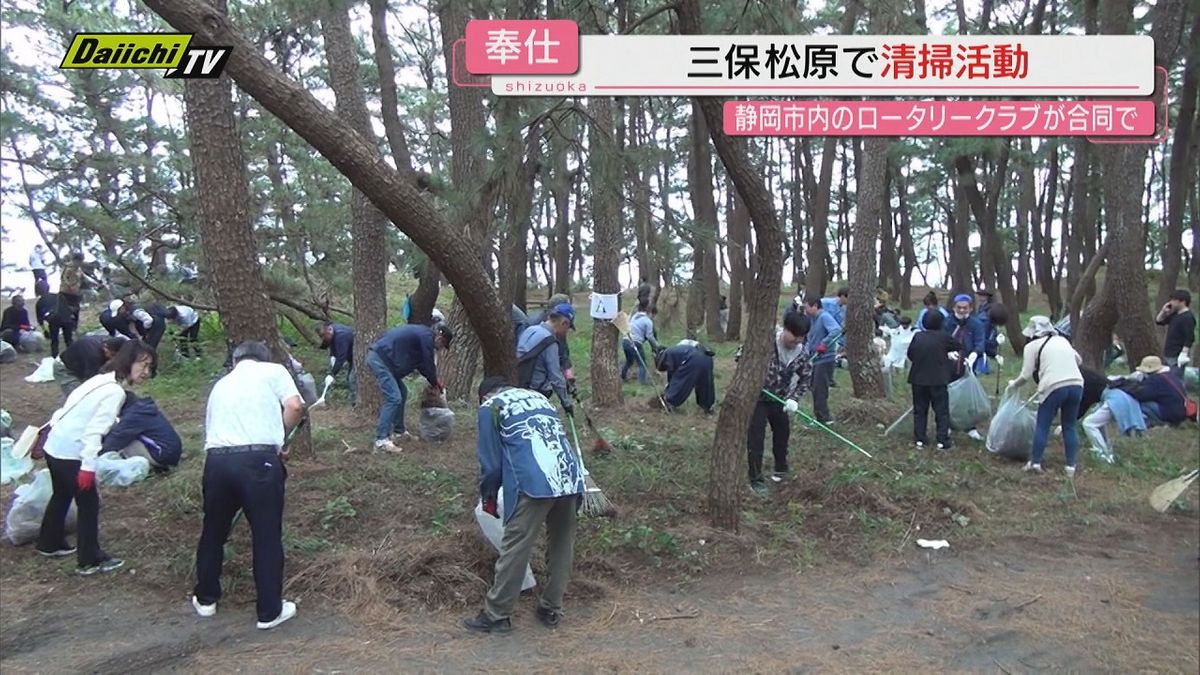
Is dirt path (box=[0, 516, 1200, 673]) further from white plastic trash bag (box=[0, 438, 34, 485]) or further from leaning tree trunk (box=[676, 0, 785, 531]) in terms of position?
white plastic trash bag (box=[0, 438, 34, 485])

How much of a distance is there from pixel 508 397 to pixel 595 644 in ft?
4.45

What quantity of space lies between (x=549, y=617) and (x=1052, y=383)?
5.15 metres

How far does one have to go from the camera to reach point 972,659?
4168 millimetres

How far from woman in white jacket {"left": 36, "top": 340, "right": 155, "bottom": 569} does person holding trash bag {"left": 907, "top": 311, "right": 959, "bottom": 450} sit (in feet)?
21.7

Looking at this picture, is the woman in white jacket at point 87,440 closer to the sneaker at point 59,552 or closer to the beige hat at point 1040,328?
the sneaker at point 59,552

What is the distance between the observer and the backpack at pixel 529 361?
6906 millimetres

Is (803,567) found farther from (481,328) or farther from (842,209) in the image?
(842,209)

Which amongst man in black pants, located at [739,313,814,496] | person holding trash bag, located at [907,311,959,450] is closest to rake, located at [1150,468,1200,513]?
person holding trash bag, located at [907,311,959,450]

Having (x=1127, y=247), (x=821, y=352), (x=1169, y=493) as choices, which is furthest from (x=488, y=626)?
(x=1127, y=247)

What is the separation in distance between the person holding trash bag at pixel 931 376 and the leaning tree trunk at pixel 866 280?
6.04 ft

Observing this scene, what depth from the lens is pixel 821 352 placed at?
9.95m

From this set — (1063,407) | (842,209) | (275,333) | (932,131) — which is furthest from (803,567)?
(842,209)

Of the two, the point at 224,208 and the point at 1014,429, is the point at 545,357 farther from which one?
the point at 1014,429

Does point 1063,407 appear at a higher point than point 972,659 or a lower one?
higher
